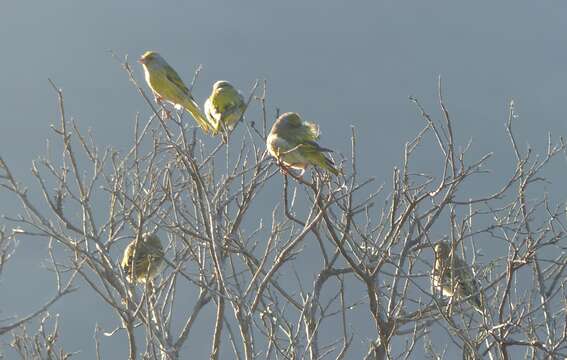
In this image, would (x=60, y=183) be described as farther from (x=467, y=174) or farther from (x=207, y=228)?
(x=467, y=174)

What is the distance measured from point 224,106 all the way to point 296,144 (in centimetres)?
145

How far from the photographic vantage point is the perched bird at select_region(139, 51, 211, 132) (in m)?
7.25

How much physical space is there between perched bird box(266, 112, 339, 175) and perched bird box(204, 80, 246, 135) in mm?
864

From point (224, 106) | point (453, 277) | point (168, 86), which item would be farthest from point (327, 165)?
point (168, 86)

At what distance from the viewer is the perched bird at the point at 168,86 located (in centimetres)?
725

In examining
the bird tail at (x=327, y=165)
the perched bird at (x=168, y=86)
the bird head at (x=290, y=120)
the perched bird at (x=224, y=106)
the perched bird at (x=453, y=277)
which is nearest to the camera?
the perched bird at (x=453, y=277)

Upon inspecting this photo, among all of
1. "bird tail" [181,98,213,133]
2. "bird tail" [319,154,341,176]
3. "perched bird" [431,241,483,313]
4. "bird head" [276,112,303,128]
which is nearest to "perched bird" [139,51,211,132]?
"bird tail" [181,98,213,133]

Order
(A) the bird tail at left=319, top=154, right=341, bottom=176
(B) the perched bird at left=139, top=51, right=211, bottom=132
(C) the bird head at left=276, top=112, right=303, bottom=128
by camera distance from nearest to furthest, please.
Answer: (A) the bird tail at left=319, top=154, right=341, bottom=176 → (C) the bird head at left=276, top=112, right=303, bottom=128 → (B) the perched bird at left=139, top=51, right=211, bottom=132

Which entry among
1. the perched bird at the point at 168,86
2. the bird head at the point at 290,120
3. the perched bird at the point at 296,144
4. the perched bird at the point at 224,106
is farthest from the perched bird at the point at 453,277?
the perched bird at the point at 168,86

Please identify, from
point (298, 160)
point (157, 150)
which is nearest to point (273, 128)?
point (298, 160)

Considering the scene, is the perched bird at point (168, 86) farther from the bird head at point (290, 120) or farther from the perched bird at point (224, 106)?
the bird head at point (290, 120)

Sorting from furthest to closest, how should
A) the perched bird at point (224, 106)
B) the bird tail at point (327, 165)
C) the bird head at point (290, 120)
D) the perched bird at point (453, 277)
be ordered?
the perched bird at point (224, 106) < the bird head at point (290, 120) < the bird tail at point (327, 165) < the perched bird at point (453, 277)

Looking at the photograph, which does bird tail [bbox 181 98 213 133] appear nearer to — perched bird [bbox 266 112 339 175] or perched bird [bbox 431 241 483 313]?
perched bird [bbox 266 112 339 175]

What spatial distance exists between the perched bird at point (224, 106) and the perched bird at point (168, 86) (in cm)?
12
